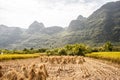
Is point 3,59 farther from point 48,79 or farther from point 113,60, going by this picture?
point 48,79

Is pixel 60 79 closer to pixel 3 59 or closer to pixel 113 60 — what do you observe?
pixel 113 60

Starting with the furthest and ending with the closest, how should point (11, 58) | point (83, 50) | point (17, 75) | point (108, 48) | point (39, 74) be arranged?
point (108, 48) → point (83, 50) → point (11, 58) → point (39, 74) → point (17, 75)

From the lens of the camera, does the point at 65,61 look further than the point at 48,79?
Yes

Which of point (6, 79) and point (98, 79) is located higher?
point (6, 79)

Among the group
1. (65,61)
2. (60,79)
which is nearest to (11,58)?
(65,61)

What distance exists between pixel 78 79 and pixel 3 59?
1375 inches

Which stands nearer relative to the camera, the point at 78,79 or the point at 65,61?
the point at 78,79

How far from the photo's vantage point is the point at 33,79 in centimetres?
1495

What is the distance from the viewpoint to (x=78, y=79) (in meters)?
21.9

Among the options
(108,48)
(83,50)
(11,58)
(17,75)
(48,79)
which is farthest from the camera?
(108,48)

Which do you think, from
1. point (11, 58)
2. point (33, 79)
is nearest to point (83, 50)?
point (11, 58)

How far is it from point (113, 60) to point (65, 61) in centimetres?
978

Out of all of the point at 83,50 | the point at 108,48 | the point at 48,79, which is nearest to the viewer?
the point at 48,79

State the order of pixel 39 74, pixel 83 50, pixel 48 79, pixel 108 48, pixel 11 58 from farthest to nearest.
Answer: pixel 108 48 < pixel 83 50 < pixel 11 58 < pixel 48 79 < pixel 39 74
